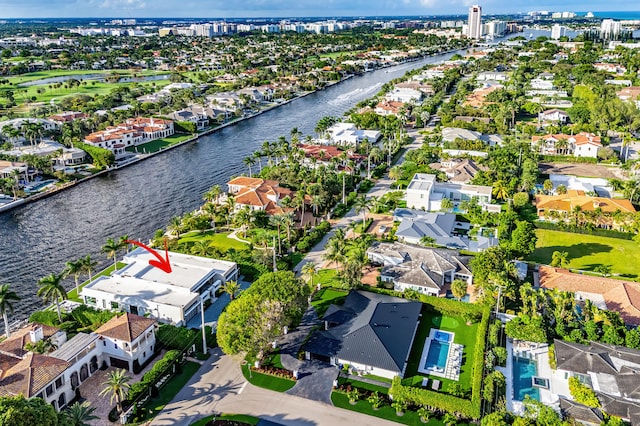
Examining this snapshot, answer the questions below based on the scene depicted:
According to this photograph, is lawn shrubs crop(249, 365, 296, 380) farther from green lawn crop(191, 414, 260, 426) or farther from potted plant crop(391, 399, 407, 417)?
potted plant crop(391, 399, 407, 417)

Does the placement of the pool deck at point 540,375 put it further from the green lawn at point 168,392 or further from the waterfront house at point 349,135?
the waterfront house at point 349,135

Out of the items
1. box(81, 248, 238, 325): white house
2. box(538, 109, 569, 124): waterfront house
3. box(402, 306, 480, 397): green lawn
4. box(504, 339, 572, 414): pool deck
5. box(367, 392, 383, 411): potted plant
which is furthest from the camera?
box(538, 109, 569, 124): waterfront house

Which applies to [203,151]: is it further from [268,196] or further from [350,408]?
[350,408]

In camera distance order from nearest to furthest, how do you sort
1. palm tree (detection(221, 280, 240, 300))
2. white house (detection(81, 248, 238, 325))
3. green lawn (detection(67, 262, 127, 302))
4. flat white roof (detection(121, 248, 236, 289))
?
1. white house (detection(81, 248, 238, 325))
2. palm tree (detection(221, 280, 240, 300))
3. flat white roof (detection(121, 248, 236, 289))
4. green lawn (detection(67, 262, 127, 302))

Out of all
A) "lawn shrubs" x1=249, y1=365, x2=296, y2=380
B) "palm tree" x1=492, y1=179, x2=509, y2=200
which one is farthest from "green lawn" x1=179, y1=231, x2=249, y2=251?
"palm tree" x1=492, y1=179, x2=509, y2=200

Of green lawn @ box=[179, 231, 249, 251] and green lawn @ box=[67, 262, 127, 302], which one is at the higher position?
green lawn @ box=[179, 231, 249, 251]

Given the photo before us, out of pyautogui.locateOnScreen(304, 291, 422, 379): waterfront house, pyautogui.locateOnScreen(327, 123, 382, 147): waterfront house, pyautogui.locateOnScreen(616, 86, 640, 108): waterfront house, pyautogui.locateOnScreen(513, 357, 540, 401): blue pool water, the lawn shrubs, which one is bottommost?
pyautogui.locateOnScreen(513, 357, 540, 401): blue pool water

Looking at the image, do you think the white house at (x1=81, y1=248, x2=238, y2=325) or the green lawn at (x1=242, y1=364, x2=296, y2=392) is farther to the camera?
the white house at (x1=81, y1=248, x2=238, y2=325)
